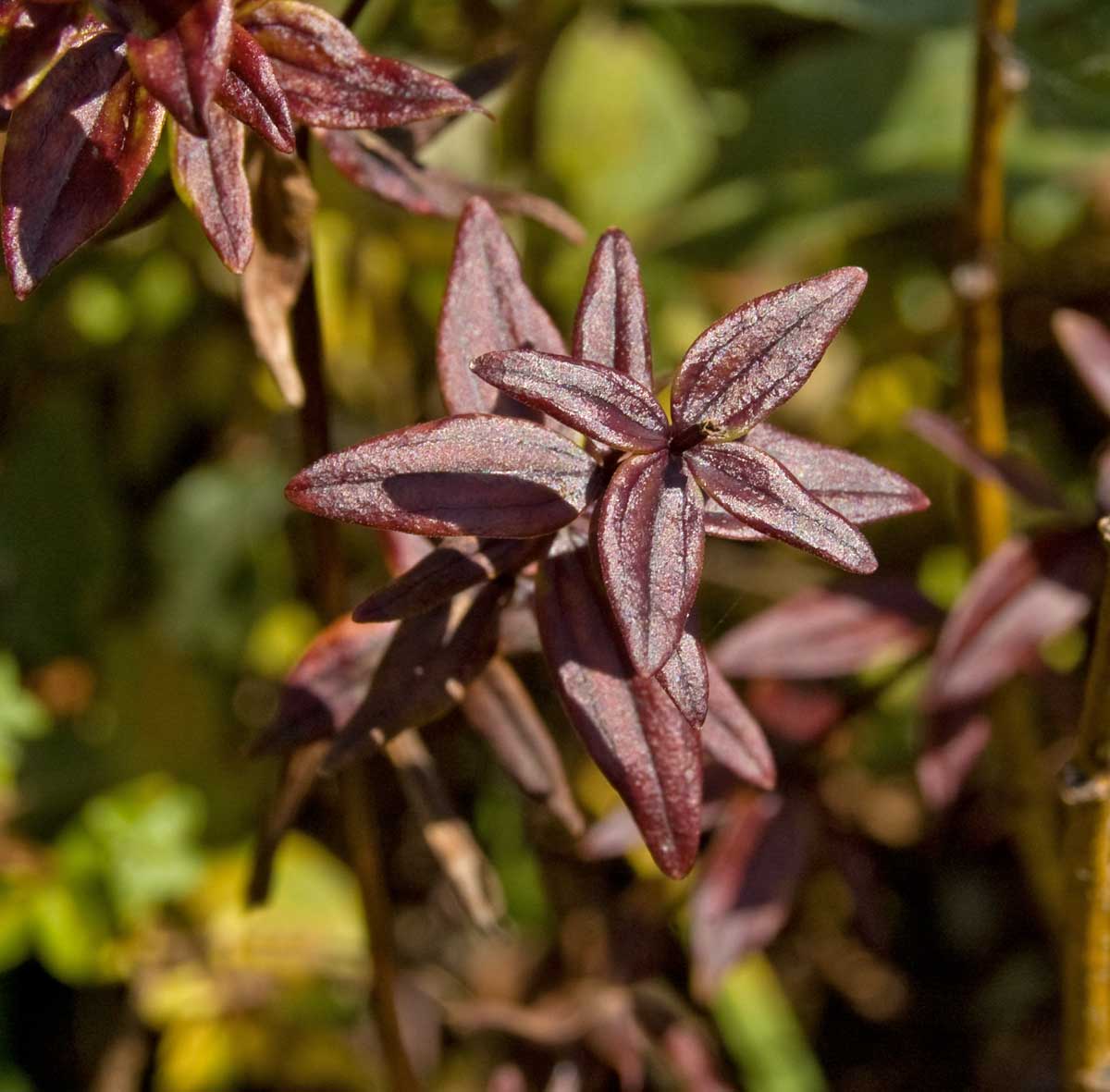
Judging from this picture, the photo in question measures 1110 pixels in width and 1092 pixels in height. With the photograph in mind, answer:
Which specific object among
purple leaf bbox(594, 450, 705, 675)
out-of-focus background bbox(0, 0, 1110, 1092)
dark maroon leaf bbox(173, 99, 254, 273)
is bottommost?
out-of-focus background bbox(0, 0, 1110, 1092)

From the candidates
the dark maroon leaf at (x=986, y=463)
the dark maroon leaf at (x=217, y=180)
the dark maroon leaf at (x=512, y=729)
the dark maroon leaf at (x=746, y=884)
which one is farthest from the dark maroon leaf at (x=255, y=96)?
the dark maroon leaf at (x=746, y=884)

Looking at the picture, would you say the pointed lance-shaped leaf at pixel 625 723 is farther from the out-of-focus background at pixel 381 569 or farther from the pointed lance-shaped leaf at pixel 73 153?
the out-of-focus background at pixel 381 569

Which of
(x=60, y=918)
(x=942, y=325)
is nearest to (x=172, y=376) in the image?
(x=60, y=918)

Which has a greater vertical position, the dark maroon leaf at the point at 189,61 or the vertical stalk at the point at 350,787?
the dark maroon leaf at the point at 189,61

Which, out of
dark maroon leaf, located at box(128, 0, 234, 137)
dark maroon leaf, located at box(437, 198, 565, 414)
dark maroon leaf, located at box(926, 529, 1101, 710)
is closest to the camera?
dark maroon leaf, located at box(128, 0, 234, 137)

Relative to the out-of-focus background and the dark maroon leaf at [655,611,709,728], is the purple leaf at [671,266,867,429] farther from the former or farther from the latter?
the out-of-focus background

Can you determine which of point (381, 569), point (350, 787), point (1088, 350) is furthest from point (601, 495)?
point (381, 569)

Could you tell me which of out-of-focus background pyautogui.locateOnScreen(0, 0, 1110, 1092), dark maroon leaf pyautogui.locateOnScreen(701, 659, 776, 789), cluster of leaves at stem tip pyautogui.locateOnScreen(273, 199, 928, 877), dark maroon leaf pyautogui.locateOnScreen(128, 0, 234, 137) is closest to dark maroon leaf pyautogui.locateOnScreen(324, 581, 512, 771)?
cluster of leaves at stem tip pyautogui.locateOnScreen(273, 199, 928, 877)
